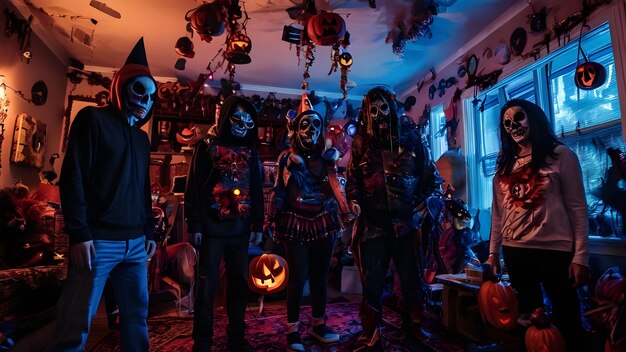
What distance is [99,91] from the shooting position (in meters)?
5.43

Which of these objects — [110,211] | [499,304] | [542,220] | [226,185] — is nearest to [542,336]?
[499,304]

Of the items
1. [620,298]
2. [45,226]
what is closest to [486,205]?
[620,298]

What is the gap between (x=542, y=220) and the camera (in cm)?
182

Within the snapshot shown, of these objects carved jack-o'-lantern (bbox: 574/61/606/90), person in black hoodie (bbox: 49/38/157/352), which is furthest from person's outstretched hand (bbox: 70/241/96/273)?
carved jack-o'-lantern (bbox: 574/61/606/90)

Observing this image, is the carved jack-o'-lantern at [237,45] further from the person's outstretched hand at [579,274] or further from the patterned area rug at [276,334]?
the person's outstretched hand at [579,274]

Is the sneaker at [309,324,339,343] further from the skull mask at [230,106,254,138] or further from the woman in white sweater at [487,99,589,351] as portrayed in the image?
the skull mask at [230,106,254,138]

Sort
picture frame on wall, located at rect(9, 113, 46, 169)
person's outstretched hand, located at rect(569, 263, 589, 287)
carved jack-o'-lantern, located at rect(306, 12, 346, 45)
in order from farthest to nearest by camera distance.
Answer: picture frame on wall, located at rect(9, 113, 46, 169), carved jack-o'-lantern, located at rect(306, 12, 346, 45), person's outstretched hand, located at rect(569, 263, 589, 287)

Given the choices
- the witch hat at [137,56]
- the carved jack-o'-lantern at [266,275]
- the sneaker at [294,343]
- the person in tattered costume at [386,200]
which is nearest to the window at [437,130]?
the person in tattered costume at [386,200]

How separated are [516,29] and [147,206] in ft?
13.5

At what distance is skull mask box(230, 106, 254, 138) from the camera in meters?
2.33

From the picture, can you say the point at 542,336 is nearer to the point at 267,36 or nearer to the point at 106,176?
the point at 106,176

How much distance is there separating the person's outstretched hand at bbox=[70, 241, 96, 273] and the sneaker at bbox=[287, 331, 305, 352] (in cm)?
142

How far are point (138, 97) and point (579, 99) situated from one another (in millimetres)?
3694

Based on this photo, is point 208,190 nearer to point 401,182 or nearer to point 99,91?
point 401,182
